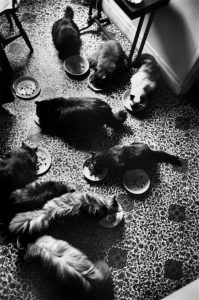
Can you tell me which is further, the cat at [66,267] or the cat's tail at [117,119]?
the cat's tail at [117,119]

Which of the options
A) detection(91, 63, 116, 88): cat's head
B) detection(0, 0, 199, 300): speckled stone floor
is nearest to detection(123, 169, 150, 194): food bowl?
detection(0, 0, 199, 300): speckled stone floor

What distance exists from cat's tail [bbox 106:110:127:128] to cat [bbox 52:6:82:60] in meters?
0.88

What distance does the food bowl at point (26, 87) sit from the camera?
2929mm

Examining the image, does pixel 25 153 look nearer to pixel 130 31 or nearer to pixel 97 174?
pixel 97 174

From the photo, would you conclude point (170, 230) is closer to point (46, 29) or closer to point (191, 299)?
point (191, 299)

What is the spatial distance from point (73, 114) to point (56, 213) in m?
0.87

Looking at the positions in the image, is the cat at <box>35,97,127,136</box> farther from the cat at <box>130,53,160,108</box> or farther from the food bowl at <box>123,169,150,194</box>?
the food bowl at <box>123,169,150,194</box>

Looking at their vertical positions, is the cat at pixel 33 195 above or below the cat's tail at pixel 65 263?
above

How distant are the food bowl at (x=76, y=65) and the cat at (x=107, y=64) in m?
0.12

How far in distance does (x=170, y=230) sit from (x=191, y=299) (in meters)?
0.56

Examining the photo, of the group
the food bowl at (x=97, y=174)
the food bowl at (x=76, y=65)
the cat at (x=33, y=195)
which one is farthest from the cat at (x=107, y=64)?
the cat at (x=33, y=195)

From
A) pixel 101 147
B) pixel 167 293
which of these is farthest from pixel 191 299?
pixel 101 147

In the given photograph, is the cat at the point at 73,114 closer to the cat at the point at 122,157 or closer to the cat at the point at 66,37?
the cat at the point at 122,157

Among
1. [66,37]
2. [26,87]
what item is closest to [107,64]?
[66,37]
